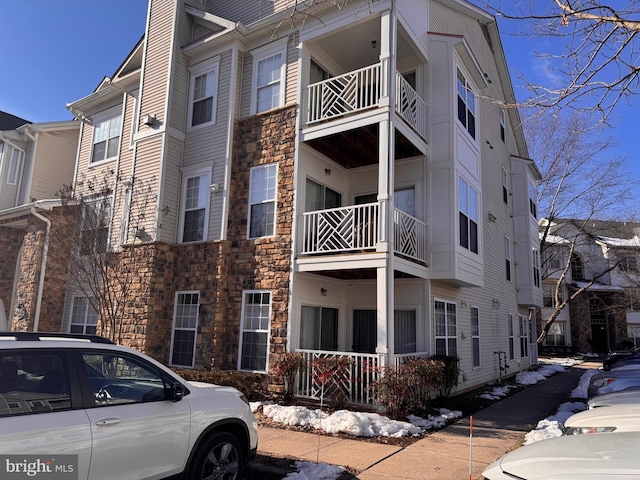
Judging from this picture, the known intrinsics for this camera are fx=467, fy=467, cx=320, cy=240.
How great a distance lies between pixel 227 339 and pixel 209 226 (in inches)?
125

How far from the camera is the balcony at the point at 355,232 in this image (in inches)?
421

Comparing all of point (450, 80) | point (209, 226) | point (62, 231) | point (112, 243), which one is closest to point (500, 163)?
point (450, 80)

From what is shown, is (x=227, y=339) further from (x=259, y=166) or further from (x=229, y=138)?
(x=229, y=138)

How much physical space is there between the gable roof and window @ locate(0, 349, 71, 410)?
78.1ft

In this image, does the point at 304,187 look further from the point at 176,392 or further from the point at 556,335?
the point at 556,335

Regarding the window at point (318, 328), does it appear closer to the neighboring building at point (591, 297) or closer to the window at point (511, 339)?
the window at point (511, 339)

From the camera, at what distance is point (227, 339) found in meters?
12.2

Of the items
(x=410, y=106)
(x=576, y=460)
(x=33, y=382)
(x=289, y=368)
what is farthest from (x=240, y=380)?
(x=576, y=460)

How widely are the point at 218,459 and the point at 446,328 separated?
30.4ft

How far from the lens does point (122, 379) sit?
175 inches

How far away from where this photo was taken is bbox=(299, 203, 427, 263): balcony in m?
10.7

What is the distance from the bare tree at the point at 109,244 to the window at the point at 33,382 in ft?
31.0

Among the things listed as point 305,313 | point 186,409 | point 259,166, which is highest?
point 259,166

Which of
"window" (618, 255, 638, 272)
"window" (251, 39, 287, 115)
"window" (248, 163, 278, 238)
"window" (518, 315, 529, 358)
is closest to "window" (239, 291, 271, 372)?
"window" (248, 163, 278, 238)
